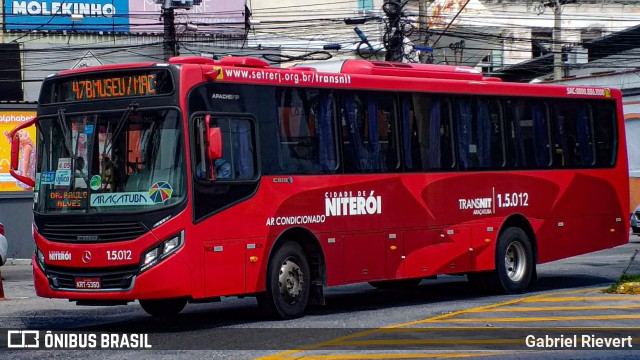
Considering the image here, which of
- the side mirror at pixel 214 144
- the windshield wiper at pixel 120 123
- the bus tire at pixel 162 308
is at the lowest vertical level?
the bus tire at pixel 162 308

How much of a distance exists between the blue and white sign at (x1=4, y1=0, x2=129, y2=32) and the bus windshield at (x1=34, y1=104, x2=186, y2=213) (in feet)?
91.3

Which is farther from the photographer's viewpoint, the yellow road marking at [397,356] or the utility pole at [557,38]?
the utility pole at [557,38]

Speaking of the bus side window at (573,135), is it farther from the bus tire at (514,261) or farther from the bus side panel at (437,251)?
the bus side panel at (437,251)

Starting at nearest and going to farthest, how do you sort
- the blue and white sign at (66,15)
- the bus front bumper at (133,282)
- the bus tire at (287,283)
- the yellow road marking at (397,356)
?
1. the yellow road marking at (397,356)
2. the bus front bumper at (133,282)
3. the bus tire at (287,283)
4. the blue and white sign at (66,15)

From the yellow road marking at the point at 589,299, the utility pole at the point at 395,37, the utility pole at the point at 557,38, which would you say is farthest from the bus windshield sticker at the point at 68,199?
the utility pole at the point at 557,38

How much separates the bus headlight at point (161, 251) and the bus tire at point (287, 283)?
160cm

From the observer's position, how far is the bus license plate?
42.6 ft

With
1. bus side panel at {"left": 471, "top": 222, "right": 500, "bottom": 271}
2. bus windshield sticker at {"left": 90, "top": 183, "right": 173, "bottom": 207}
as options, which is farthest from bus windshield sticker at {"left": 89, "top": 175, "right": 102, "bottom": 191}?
bus side panel at {"left": 471, "top": 222, "right": 500, "bottom": 271}

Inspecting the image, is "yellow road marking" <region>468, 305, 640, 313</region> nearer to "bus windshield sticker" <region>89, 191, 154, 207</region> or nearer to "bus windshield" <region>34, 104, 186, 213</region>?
"bus windshield" <region>34, 104, 186, 213</region>

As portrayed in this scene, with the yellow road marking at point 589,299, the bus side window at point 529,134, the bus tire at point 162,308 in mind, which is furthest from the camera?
the bus side window at point 529,134

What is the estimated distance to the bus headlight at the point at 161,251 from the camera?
41.9 ft

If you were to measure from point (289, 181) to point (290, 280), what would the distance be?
1268 mm

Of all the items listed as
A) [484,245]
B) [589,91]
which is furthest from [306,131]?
[589,91]

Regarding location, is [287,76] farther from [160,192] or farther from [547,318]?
[547,318]
